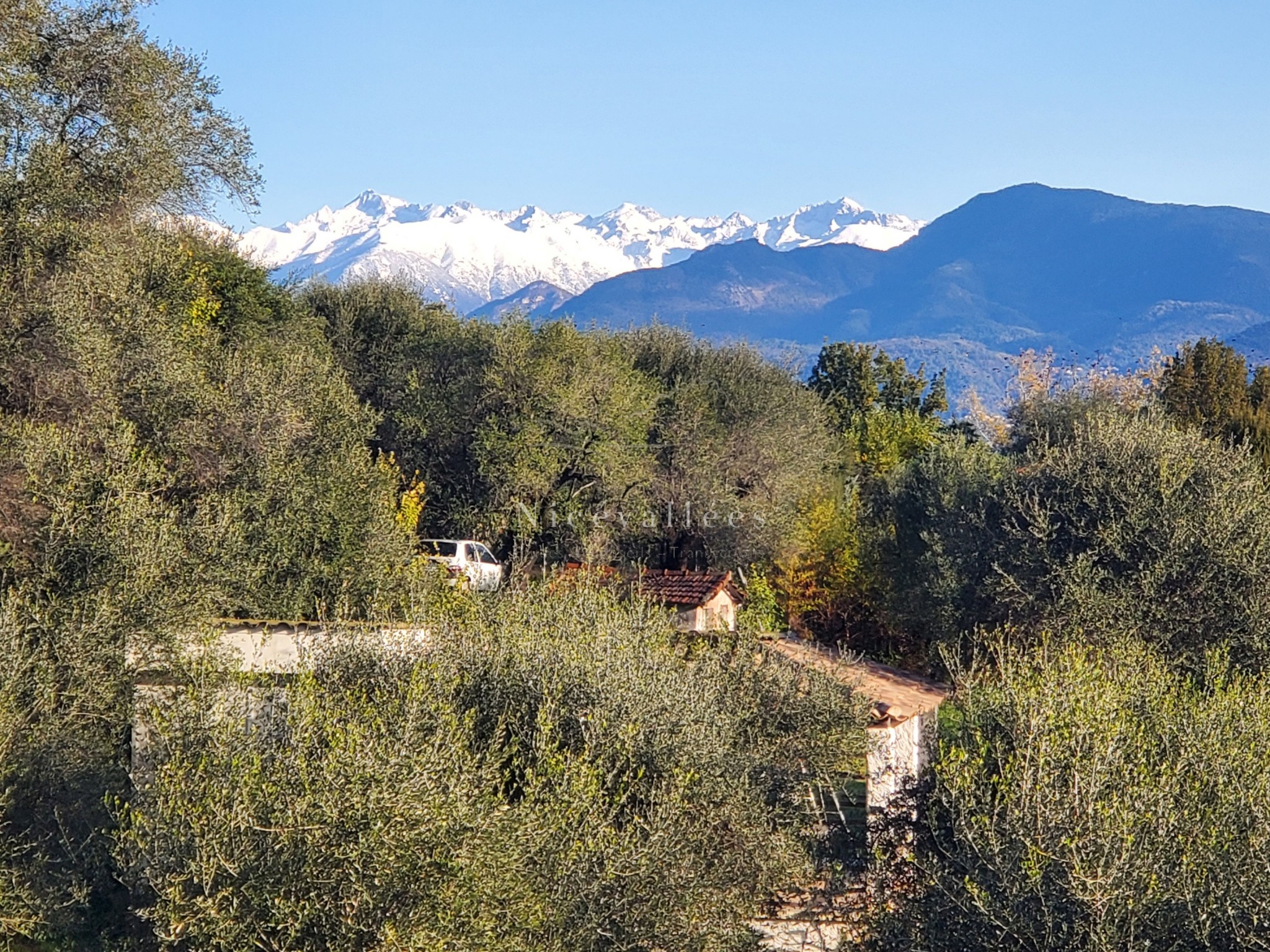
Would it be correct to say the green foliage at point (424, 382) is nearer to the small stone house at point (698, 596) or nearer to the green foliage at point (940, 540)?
the small stone house at point (698, 596)

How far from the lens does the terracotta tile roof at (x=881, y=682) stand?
18.9 metres

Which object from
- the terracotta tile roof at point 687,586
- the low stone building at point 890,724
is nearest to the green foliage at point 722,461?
the terracotta tile roof at point 687,586

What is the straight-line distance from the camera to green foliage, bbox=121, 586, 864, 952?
1120cm

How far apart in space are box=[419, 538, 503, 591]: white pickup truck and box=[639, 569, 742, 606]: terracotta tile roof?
3.86 metres

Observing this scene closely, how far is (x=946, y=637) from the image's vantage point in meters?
29.9

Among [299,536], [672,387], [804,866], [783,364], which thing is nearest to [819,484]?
[672,387]

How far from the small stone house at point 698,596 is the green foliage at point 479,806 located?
13078 mm

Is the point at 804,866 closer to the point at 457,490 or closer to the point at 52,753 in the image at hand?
the point at 52,753

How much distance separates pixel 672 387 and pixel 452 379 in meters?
8.32

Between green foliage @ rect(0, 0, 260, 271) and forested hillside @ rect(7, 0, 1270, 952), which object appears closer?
forested hillside @ rect(7, 0, 1270, 952)

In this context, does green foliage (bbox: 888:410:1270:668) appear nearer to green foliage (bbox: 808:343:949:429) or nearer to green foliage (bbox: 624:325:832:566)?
green foliage (bbox: 624:325:832:566)

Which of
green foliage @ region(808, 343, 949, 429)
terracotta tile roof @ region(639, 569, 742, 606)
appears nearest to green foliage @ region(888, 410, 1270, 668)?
terracotta tile roof @ region(639, 569, 742, 606)

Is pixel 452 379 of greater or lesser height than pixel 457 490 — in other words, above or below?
above

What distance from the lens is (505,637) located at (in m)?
15.4
